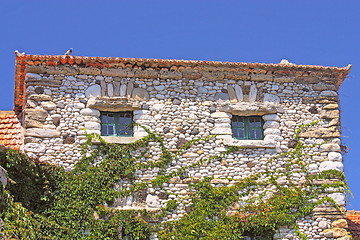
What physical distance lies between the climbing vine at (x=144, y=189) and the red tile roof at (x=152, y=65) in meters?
1.68

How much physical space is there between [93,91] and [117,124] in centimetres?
93

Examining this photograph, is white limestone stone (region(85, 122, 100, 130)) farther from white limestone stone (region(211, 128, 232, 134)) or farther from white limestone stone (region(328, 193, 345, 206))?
white limestone stone (region(328, 193, 345, 206))

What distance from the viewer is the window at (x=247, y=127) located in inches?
631

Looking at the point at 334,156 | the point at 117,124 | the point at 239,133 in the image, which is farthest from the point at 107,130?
the point at 334,156

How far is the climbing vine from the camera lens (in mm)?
14266

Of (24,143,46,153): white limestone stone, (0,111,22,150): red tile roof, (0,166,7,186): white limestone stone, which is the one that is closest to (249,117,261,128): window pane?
(24,143,46,153): white limestone stone

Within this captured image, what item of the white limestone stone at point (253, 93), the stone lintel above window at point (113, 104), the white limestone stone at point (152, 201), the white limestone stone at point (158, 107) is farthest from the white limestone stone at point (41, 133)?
the white limestone stone at point (253, 93)

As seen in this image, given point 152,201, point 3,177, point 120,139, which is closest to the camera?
Answer: point 3,177

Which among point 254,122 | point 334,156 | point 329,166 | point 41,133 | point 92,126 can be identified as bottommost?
point 329,166

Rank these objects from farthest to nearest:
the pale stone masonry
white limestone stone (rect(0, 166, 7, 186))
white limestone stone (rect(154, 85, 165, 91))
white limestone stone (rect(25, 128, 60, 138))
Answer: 1. white limestone stone (rect(154, 85, 165, 91))
2. the pale stone masonry
3. white limestone stone (rect(25, 128, 60, 138))
4. white limestone stone (rect(0, 166, 7, 186))

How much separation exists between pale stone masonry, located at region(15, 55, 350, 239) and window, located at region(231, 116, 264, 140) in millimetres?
148

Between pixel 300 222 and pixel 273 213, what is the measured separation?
656mm

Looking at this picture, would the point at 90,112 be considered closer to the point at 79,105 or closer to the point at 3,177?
the point at 79,105

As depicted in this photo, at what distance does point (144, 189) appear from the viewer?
15.0 meters
